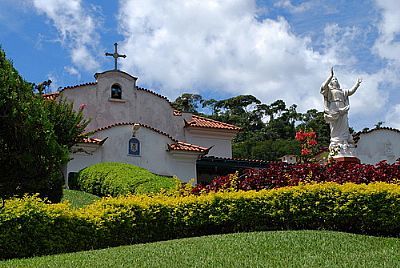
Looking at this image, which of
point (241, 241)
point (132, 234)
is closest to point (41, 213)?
point (132, 234)

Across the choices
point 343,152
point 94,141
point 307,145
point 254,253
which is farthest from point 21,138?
point 307,145

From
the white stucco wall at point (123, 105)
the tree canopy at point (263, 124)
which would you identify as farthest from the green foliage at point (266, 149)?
the white stucco wall at point (123, 105)

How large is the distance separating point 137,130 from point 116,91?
4.49m

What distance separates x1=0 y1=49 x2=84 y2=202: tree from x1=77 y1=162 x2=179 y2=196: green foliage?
400 centimetres

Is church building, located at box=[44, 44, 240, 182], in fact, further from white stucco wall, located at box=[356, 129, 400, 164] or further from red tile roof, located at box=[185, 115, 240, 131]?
white stucco wall, located at box=[356, 129, 400, 164]

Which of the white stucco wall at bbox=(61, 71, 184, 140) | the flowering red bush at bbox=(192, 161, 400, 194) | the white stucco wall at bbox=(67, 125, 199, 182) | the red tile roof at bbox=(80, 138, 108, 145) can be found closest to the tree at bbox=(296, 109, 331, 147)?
the white stucco wall at bbox=(61, 71, 184, 140)

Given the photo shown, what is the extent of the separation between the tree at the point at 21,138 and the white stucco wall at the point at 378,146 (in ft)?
72.8

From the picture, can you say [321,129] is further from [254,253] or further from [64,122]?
[254,253]

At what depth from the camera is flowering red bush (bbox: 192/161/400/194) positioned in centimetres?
1119

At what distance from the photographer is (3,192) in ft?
31.3

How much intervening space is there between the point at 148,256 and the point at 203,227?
279 cm

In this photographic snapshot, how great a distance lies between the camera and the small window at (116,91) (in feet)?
83.8

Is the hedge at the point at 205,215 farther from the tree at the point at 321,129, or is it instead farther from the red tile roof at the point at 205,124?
the tree at the point at 321,129

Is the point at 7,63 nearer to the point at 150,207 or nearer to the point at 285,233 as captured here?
the point at 150,207
